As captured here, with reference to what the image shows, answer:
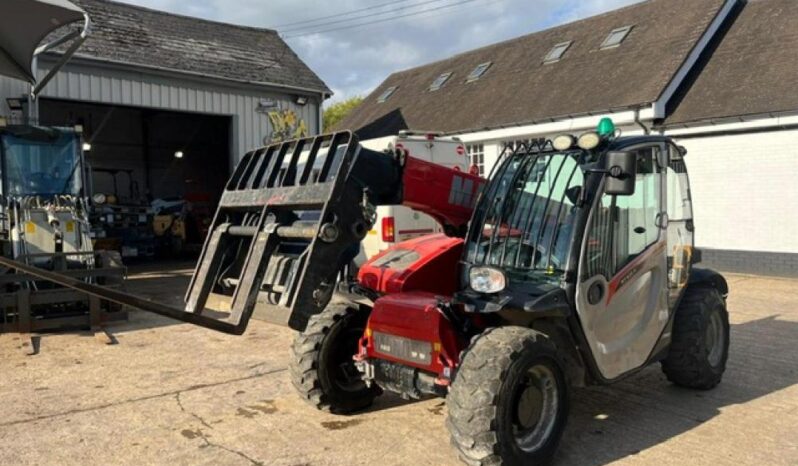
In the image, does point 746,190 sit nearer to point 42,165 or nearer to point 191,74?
point 191,74

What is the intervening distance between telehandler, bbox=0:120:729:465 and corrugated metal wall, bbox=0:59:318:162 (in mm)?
10693

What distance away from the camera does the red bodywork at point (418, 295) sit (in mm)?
4461

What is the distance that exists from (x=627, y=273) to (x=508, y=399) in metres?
1.53

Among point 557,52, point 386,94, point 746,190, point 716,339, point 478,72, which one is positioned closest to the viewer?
point 716,339

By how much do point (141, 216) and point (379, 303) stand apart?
1623 cm

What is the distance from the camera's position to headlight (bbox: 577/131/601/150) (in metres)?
4.71

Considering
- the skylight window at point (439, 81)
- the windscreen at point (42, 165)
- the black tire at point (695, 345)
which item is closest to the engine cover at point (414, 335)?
the black tire at point (695, 345)

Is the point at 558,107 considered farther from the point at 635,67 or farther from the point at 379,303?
the point at 379,303

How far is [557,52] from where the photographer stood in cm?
2059

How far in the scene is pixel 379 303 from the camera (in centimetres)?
479

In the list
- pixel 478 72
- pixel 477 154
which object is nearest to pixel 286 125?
pixel 477 154

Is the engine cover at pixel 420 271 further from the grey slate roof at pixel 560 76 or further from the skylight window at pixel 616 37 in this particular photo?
the skylight window at pixel 616 37

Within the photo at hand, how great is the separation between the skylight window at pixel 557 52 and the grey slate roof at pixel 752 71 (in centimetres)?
496

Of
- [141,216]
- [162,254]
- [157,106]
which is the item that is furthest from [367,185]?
[162,254]
